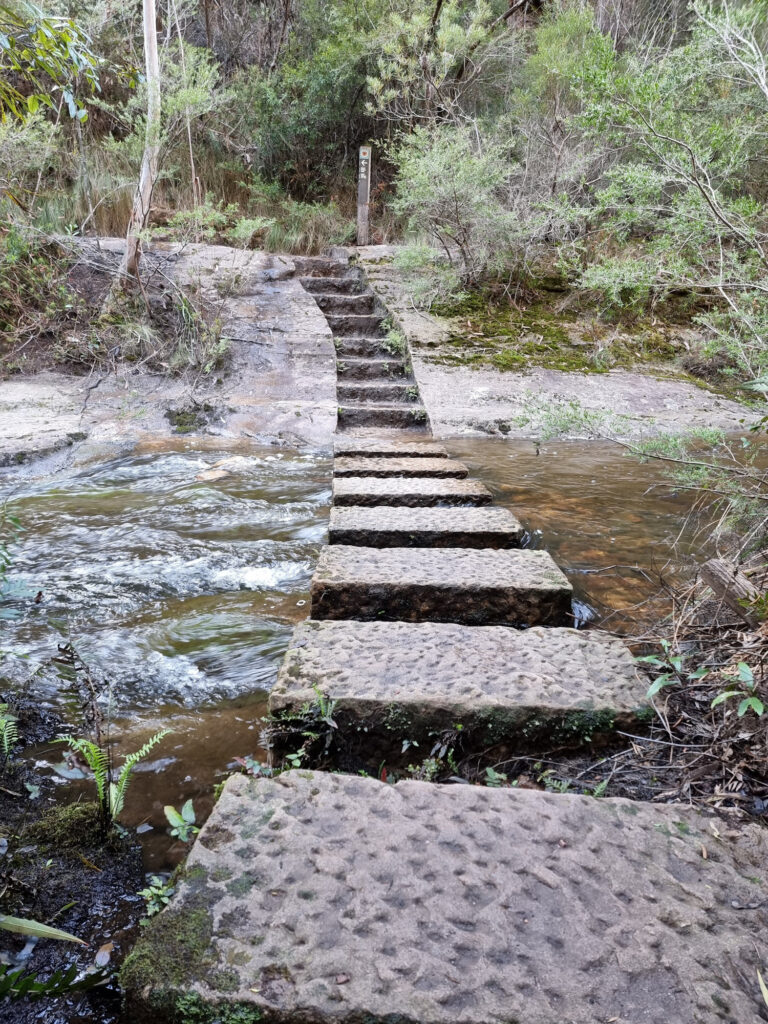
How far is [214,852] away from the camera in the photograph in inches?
42.7

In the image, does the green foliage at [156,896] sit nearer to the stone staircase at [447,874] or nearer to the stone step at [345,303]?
the stone staircase at [447,874]

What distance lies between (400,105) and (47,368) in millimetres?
8852

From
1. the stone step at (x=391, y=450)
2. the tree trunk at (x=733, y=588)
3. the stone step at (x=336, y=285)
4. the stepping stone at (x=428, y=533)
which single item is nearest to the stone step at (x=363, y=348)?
the stone step at (x=336, y=285)

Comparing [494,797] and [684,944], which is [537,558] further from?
[684,944]

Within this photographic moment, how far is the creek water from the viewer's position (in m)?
1.82

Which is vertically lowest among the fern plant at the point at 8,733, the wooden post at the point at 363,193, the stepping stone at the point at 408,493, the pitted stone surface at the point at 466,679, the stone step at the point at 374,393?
the stone step at the point at 374,393

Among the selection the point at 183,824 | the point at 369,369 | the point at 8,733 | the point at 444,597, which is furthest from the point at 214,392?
the point at 183,824

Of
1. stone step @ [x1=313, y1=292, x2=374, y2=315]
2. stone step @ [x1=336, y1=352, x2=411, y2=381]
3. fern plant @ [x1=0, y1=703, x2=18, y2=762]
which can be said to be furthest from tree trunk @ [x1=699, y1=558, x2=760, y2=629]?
stone step @ [x1=313, y1=292, x2=374, y2=315]

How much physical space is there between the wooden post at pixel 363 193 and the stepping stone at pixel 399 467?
8.23 metres

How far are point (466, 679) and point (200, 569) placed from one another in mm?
1821

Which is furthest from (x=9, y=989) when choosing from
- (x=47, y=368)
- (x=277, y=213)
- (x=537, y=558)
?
(x=277, y=213)

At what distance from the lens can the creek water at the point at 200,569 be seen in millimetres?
1821

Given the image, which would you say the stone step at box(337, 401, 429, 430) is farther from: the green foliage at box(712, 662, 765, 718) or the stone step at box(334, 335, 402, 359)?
the green foliage at box(712, 662, 765, 718)

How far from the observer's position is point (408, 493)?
325cm
